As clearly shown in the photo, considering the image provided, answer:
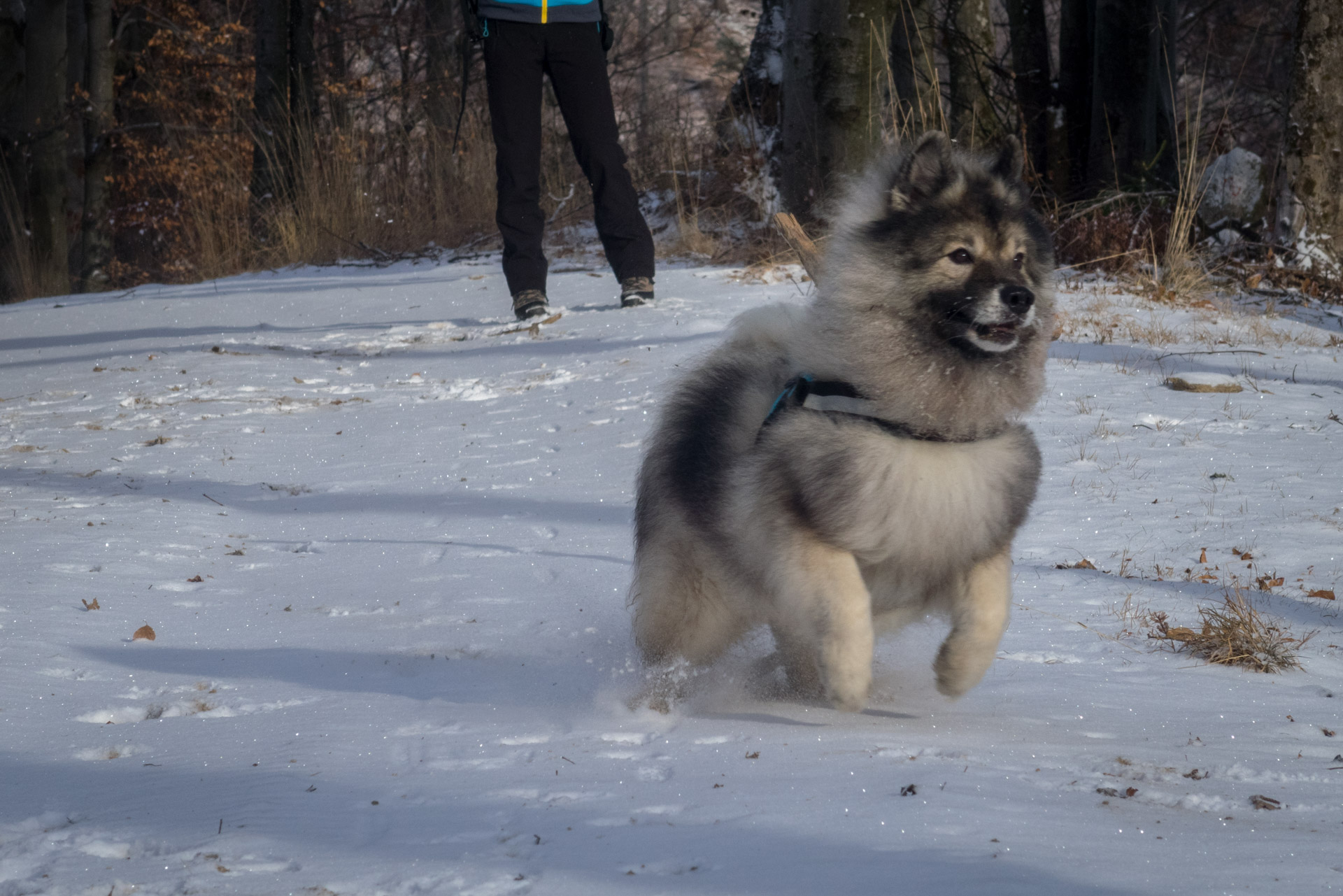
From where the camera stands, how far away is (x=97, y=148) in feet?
53.1

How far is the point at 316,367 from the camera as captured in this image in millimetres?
7137

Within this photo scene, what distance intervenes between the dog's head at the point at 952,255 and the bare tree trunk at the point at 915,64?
429 cm

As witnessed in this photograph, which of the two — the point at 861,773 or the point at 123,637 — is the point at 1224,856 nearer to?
the point at 861,773

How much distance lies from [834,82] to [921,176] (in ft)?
18.7

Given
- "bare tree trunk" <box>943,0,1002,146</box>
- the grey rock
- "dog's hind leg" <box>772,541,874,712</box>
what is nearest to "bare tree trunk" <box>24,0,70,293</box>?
"bare tree trunk" <box>943,0,1002,146</box>

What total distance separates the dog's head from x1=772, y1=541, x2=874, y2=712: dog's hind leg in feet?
2.03

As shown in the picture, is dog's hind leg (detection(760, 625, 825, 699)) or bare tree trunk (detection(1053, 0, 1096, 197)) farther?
bare tree trunk (detection(1053, 0, 1096, 197))

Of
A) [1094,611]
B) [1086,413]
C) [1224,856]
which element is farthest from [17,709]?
[1086,413]

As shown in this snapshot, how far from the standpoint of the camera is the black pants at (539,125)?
6469 millimetres

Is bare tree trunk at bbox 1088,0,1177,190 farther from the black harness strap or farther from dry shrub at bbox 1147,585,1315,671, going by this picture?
the black harness strap

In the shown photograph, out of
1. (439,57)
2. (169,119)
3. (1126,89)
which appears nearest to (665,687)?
(1126,89)

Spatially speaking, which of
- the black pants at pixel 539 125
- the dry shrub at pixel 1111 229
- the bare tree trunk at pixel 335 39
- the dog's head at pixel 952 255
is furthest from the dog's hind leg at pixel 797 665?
the bare tree trunk at pixel 335 39

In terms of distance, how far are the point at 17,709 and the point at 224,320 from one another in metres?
6.56

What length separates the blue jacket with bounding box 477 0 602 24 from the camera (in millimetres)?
6312
